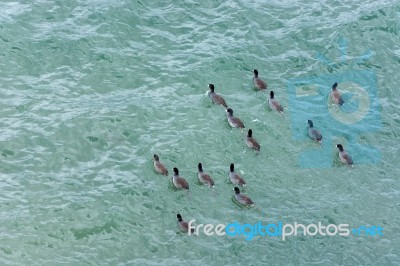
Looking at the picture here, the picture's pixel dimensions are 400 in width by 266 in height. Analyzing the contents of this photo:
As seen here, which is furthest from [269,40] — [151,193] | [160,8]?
[151,193]

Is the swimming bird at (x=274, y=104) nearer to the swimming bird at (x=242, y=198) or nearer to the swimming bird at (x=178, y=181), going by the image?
the swimming bird at (x=242, y=198)

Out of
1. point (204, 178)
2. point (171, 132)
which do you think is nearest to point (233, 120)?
point (171, 132)

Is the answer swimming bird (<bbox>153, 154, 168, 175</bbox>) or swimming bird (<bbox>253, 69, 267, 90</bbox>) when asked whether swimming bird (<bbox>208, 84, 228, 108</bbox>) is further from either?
swimming bird (<bbox>153, 154, 168, 175</bbox>)

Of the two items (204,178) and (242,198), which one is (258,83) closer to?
(204,178)

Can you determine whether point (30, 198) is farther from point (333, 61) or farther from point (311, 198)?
point (333, 61)

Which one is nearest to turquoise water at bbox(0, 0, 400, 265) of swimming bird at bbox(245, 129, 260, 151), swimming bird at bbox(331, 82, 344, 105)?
swimming bird at bbox(245, 129, 260, 151)

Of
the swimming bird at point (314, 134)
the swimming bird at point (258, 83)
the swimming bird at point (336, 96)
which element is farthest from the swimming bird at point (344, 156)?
the swimming bird at point (258, 83)
